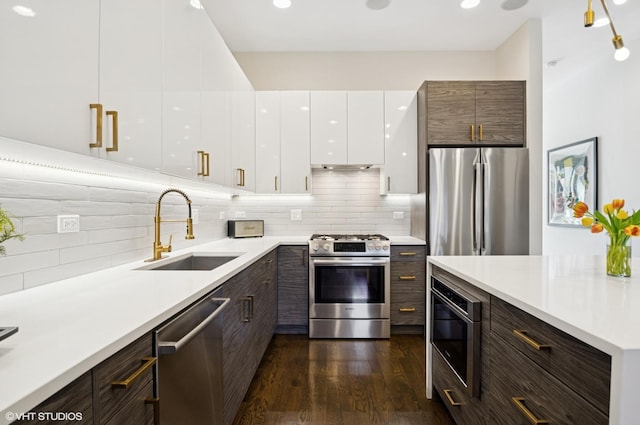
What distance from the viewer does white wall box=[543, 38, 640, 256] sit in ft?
11.1

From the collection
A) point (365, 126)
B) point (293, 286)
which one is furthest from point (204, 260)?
point (365, 126)

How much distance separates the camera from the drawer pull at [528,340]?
1001 millimetres

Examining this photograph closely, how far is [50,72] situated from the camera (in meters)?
0.97

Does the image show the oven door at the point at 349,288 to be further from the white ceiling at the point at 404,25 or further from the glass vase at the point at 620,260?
the white ceiling at the point at 404,25

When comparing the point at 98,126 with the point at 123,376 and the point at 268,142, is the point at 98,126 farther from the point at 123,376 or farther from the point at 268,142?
the point at 268,142

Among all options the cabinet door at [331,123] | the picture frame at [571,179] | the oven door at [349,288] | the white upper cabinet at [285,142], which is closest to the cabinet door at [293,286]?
the oven door at [349,288]

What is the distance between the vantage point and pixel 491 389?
52.8 inches

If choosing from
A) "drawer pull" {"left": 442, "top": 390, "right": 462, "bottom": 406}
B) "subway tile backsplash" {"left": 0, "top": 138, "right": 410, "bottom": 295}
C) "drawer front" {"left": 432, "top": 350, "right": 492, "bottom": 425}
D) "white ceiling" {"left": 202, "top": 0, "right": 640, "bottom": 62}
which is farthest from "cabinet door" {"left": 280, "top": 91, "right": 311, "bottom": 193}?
"drawer pull" {"left": 442, "top": 390, "right": 462, "bottom": 406}

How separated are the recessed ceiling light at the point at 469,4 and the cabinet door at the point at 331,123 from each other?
1.24 meters

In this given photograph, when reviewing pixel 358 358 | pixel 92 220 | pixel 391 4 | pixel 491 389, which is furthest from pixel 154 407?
pixel 391 4

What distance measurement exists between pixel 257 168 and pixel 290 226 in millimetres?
767

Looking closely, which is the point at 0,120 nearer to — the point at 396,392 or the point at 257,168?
the point at 396,392

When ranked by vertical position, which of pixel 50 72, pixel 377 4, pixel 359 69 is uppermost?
pixel 377 4

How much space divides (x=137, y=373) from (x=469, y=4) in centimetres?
333
